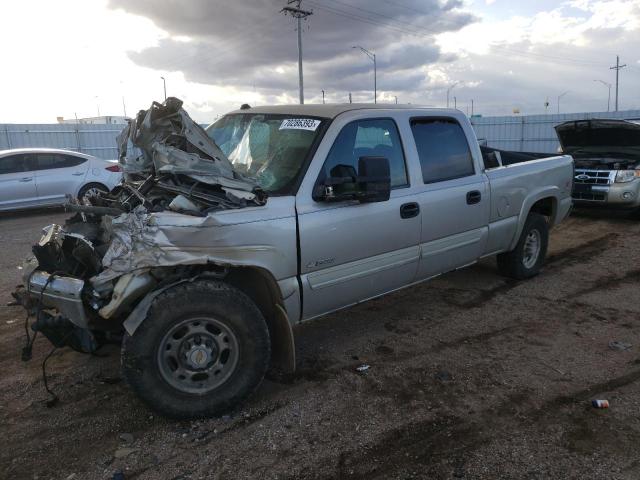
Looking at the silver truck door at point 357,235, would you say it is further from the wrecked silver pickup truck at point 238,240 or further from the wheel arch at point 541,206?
the wheel arch at point 541,206

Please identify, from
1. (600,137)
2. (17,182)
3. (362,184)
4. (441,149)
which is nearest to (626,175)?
(600,137)

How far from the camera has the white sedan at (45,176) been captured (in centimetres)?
1129

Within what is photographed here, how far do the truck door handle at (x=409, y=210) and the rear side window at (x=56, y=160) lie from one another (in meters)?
10.3

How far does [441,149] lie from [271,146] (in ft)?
5.42

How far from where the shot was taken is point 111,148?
2348cm

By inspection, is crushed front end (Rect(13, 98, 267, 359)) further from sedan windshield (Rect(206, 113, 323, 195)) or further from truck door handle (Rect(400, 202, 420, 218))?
truck door handle (Rect(400, 202, 420, 218))

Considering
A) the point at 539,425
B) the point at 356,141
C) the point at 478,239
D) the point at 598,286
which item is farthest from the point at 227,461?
the point at 598,286

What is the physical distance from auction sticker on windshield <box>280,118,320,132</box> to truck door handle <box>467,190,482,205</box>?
1.75 metres

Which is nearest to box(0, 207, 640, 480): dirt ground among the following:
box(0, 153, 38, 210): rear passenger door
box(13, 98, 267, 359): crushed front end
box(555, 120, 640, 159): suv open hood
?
box(13, 98, 267, 359): crushed front end

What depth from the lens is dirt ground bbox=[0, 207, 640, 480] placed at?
2885 mm

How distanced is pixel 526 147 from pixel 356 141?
22.2m

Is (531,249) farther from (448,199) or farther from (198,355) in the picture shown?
(198,355)

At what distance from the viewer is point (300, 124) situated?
399cm

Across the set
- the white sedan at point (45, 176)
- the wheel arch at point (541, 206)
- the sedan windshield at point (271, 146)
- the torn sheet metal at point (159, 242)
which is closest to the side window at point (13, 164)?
the white sedan at point (45, 176)
